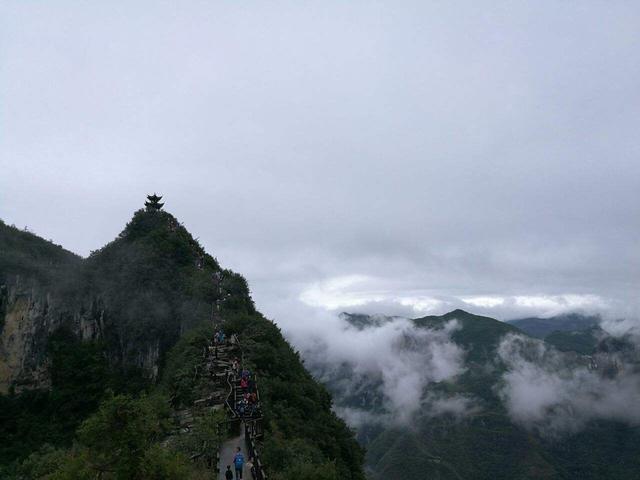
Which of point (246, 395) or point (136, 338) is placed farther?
point (136, 338)

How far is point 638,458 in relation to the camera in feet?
592

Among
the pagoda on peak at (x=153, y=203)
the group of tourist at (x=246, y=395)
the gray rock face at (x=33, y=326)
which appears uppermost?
the pagoda on peak at (x=153, y=203)

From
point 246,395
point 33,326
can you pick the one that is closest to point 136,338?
point 33,326

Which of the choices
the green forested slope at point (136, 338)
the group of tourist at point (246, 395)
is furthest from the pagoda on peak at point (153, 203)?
the group of tourist at point (246, 395)

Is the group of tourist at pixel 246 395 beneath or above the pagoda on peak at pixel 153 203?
beneath

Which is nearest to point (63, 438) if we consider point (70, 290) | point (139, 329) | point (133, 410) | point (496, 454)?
point (139, 329)

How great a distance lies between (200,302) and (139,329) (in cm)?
1237

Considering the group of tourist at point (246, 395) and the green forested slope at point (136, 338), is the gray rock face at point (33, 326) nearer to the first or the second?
the green forested slope at point (136, 338)

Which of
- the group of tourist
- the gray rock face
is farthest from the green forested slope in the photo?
the group of tourist

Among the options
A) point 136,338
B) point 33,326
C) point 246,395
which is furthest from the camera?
point 33,326

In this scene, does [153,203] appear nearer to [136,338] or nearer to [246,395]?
[136,338]

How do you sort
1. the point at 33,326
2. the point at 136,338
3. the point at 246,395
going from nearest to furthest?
the point at 246,395, the point at 136,338, the point at 33,326

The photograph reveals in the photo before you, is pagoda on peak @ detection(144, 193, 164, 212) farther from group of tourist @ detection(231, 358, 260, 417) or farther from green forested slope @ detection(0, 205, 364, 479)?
group of tourist @ detection(231, 358, 260, 417)

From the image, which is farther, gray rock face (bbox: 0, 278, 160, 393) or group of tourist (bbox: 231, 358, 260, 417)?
gray rock face (bbox: 0, 278, 160, 393)
